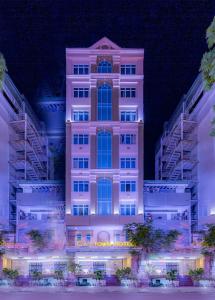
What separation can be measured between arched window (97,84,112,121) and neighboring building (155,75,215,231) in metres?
10.8

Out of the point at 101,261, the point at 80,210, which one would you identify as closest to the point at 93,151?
the point at 80,210

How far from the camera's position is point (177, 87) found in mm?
88750

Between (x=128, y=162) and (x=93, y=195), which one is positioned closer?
(x=93, y=195)

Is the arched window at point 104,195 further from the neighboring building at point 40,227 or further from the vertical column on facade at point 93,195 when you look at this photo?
the neighboring building at point 40,227

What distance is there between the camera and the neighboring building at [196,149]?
7269 cm

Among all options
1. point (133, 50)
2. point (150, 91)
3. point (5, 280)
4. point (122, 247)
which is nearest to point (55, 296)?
point (5, 280)

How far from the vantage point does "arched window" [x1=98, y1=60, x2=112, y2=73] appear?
74562 mm

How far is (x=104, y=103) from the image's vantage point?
74188mm

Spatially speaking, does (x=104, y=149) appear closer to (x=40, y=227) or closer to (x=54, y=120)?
(x=40, y=227)

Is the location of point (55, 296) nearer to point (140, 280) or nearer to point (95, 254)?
point (140, 280)

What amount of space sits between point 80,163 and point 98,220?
23.8 feet

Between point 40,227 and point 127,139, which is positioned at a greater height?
point 127,139

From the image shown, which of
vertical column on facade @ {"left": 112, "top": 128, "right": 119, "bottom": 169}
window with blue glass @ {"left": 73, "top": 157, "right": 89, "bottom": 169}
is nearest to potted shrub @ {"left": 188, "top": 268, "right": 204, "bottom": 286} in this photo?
vertical column on facade @ {"left": 112, "top": 128, "right": 119, "bottom": 169}

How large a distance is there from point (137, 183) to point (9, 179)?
57.8 feet
